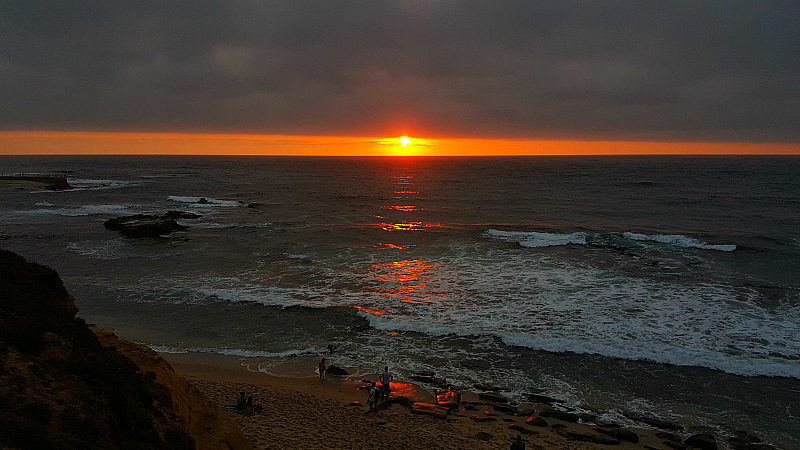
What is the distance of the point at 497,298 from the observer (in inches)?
916

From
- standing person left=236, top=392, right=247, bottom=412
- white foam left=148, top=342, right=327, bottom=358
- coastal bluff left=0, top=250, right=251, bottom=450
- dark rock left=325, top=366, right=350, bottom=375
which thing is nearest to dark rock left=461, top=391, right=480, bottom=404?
dark rock left=325, top=366, right=350, bottom=375

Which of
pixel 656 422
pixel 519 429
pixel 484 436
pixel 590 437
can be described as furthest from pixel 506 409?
pixel 656 422

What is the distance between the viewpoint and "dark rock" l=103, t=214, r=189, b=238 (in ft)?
127

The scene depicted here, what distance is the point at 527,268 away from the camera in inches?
1147

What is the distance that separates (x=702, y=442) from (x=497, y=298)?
470 inches

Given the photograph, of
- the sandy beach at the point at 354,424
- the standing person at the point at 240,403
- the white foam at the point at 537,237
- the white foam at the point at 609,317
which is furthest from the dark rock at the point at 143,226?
the standing person at the point at 240,403

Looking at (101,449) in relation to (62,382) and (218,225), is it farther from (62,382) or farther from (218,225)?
(218,225)

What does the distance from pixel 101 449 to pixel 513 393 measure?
1135cm

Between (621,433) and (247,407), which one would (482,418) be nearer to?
(621,433)

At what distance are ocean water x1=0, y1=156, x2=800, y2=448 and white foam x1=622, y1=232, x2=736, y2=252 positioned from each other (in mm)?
233

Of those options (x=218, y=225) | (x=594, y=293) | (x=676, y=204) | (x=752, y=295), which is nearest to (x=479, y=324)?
(x=594, y=293)

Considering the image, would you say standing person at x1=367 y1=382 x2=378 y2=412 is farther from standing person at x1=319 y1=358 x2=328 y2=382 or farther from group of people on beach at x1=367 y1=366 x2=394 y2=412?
standing person at x1=319 y1=358 x2=328 y2=382

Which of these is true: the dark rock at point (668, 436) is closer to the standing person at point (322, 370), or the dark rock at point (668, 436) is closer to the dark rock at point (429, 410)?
the dark rock at point (429, 410)

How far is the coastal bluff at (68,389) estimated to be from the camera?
632 cm
